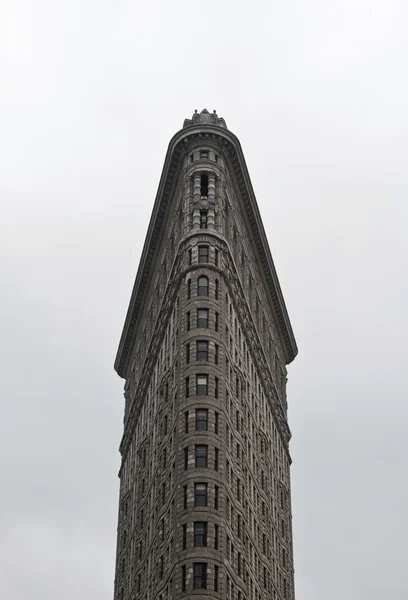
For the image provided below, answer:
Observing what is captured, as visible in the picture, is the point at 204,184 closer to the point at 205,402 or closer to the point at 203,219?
the point at 203,219

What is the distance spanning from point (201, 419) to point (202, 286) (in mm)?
17814

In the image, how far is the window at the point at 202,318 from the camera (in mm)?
111938

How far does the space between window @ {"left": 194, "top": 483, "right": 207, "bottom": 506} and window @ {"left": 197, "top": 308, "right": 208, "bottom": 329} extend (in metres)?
19.6

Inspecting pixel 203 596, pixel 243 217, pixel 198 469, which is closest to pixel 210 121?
pixel 243 217

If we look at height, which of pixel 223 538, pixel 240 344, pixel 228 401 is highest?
pixel 240 344

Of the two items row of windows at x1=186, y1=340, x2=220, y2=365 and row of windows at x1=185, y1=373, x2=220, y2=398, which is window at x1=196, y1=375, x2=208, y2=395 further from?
row of windows at x1=186, y1=340, x2=220, y2=365

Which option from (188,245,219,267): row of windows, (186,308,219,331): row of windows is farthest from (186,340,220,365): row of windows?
(188,245,219,267): row of windows

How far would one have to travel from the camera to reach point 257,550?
4641 inches

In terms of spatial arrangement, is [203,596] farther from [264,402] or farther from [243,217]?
[243,217]

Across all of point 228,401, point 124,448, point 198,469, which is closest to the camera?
point 198,469

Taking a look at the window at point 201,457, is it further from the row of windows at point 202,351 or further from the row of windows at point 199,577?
the row of windows at point 202,351

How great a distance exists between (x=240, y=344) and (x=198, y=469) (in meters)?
26.7

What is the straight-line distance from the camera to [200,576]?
311ft

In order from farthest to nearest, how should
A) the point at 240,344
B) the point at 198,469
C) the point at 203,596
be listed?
the point at 240,344 → the point at 198,469 → the point at 203,596
